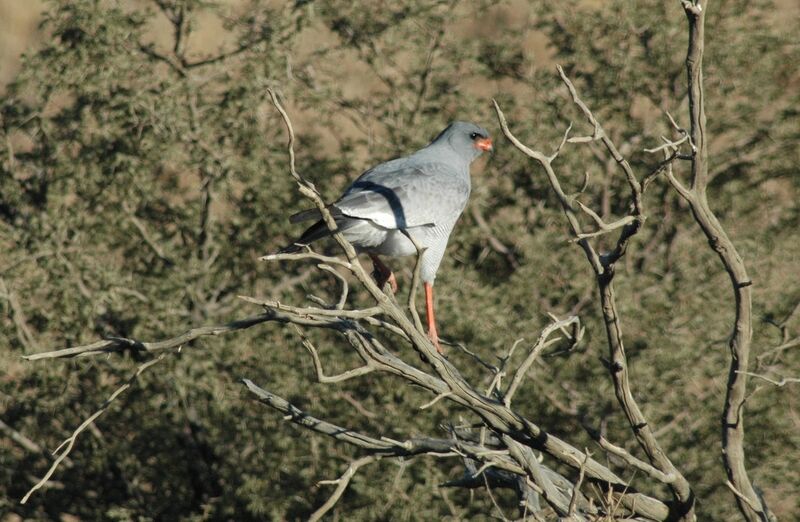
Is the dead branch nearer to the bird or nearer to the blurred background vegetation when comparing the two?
the bird

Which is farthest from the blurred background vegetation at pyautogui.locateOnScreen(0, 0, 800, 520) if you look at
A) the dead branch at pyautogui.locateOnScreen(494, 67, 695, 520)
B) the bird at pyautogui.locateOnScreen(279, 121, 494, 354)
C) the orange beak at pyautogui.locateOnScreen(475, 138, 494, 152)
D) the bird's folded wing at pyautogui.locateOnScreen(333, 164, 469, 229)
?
the dead branch at pyautogui.locateOnScreen(494, 67, 695, 520)

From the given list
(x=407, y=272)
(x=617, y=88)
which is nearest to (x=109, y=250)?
(x=407, y=272)

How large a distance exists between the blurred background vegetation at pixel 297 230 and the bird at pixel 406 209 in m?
1.88

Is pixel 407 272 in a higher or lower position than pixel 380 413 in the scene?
higher

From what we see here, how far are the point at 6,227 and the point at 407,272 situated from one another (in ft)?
8.96

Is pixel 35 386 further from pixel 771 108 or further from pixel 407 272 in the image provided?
pixel 771 108

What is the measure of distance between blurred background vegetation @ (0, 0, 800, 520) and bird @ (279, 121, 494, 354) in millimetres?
1880

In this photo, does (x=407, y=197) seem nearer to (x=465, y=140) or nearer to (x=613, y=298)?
(x=465, y=140)

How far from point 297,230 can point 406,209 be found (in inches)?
124

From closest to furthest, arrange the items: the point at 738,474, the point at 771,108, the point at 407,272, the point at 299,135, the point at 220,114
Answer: the point at 738,474, the point at 407,272, the point at 220,114, the point at 299,135, the point at 771,108

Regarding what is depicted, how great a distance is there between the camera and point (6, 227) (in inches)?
317

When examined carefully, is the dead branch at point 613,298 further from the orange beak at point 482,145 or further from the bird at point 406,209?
the orange beak at point 482,145

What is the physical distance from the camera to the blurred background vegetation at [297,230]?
780cm

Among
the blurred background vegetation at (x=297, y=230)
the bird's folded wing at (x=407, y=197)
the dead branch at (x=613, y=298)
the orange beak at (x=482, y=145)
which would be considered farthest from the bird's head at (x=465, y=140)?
the dead branch at (x=613, y=298)
